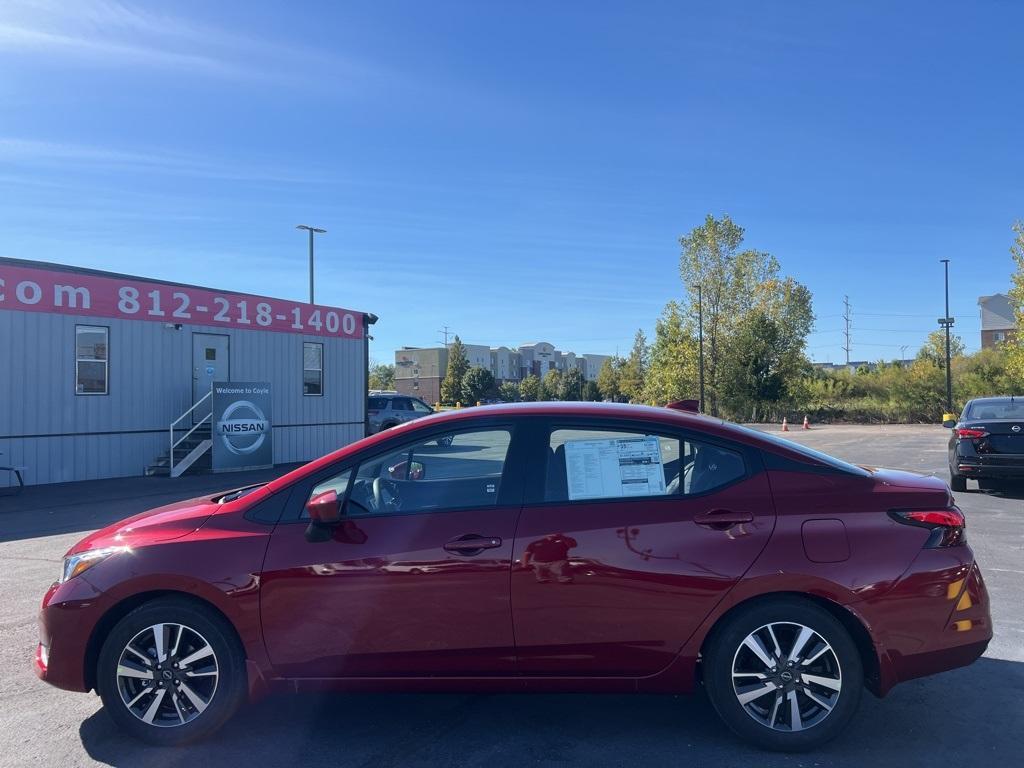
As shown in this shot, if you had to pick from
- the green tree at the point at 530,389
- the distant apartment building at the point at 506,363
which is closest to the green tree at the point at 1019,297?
the green tree at the point at 530,389

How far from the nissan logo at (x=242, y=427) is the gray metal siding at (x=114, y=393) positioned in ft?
4.76

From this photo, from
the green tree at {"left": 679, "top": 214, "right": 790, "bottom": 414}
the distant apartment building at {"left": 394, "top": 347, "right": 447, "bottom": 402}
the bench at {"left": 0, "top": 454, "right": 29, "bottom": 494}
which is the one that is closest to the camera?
the bench at {"left": 0, "top": 454, "right": 29, "bottom": 494}

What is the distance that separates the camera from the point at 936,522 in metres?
3.76

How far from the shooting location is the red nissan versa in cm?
365

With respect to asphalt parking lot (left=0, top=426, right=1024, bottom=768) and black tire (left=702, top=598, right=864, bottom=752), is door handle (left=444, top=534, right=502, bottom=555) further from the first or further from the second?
black tire (left=702, top=598, right=864, bottom=752)

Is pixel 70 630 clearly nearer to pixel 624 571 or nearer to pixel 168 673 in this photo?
pixel 168 673

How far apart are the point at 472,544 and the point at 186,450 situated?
613 inches

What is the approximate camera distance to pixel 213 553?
3771mm

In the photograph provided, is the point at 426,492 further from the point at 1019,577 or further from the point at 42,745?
the point at 1019,577

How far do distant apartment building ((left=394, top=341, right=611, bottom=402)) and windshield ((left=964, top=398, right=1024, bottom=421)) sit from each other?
6838cm

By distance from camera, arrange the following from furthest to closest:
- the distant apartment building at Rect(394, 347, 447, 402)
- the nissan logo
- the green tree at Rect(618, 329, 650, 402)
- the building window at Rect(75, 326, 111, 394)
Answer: the distant apartment building at Rect(394, 347, 447, 402) < the green tree at Rect(618, 329, 650, 402) < the nissan logo < the building window at Rect(75, 326, 111, 394)

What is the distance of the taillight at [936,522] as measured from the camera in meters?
3.74

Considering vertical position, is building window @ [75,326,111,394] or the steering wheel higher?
building window @ [75,326,111,394]

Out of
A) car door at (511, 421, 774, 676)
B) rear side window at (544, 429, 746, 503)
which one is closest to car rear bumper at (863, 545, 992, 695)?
car door at (511, 421, 774, 676)
